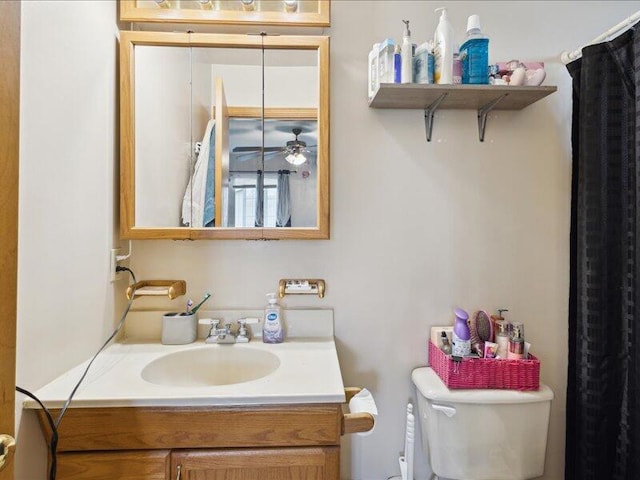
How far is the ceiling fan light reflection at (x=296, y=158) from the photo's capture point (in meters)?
1.36

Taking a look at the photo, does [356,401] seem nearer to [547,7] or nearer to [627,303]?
[627,303]

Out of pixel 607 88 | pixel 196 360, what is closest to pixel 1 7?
pixel 196 360

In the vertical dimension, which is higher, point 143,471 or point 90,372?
point 90,372

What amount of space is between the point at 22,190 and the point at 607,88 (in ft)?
5.80

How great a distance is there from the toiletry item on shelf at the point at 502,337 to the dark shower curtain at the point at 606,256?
0.82 ft

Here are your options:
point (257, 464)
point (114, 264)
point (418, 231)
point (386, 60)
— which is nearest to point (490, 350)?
point (418, 231)

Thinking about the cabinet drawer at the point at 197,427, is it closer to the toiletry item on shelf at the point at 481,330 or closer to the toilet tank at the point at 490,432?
the toilet tank at the point at 490,432

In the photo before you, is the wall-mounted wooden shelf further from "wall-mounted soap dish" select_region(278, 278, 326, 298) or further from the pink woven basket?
the pink woven basket

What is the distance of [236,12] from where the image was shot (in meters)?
1.34

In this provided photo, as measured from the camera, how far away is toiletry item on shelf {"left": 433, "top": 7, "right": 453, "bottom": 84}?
47.6 inches

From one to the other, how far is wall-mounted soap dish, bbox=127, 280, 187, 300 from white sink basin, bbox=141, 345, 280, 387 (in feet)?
0.72

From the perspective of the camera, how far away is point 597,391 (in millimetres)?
1219

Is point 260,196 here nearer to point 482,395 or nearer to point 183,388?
point 183,388

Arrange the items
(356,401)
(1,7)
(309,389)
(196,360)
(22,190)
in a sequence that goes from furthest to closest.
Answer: (196,360) < (356,401) < (309,389) < (22,190) < (1,7)
